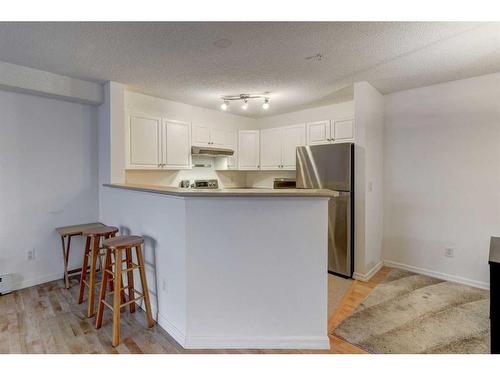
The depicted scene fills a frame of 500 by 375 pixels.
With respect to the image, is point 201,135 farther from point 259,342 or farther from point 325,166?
point 259,342

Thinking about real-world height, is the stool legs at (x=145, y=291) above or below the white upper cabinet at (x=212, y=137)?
below

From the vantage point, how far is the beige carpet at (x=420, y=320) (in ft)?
6.48

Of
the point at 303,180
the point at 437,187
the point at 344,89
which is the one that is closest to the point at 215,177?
the point at 303,180

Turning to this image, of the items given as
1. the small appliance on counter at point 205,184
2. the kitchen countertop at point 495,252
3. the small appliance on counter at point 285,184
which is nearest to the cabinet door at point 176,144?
the small appliance on counter at point 205,184

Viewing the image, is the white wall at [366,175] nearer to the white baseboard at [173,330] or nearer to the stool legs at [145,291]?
the white baseboard at [173,330]

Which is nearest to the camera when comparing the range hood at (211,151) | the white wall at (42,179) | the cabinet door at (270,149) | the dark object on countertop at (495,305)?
the dark object on countertop at (495,305)

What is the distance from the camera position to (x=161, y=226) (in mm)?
2203

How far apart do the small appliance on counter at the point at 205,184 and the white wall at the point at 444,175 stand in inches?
110

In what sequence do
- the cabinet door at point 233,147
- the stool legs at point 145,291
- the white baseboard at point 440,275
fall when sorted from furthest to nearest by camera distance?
the cabinet door at point 233,147 → the white baseboard at point 440,275 → the stool legs at point 145,291

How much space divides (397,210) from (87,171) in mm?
4238

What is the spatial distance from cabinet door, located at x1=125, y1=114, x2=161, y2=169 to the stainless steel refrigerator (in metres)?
2.20

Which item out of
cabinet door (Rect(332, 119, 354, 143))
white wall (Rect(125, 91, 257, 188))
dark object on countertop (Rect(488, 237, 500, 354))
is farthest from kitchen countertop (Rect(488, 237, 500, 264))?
white wall (Rect(125, 91, 257, 188))

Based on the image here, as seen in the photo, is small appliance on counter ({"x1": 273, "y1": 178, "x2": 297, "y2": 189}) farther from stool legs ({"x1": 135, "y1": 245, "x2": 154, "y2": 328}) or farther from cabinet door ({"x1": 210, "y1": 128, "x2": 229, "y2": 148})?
stool legs ({"x1": 135, "y1": 245, "x2": 154, "y2": 328})

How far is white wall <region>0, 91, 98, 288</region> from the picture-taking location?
9.33 feet
